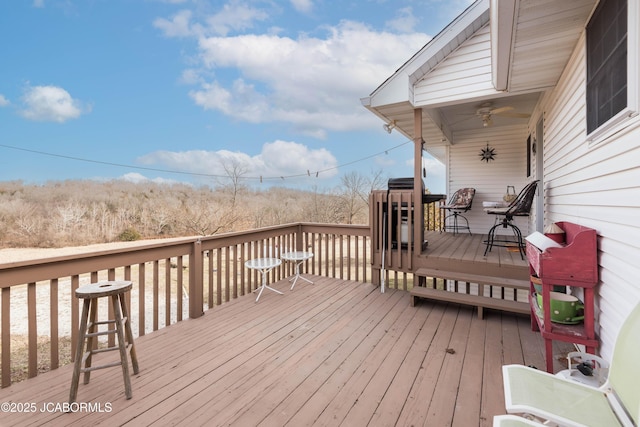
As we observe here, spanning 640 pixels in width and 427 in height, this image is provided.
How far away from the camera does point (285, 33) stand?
15.3 meters

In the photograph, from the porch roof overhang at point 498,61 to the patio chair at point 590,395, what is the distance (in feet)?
6.79

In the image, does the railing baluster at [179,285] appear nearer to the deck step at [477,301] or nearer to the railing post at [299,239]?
the railing post at [299,239]

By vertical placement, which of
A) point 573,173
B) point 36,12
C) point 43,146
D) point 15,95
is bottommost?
point 573,173

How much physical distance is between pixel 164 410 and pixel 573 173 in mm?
3823

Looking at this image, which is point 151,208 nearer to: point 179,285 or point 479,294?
point 179,285

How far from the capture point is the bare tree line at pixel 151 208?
1137cm

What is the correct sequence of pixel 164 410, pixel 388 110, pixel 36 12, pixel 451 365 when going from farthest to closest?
pixel 36 12 < pixel 388 110 < pixel 451 365 < pixel 164 410

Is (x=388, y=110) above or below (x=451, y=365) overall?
above

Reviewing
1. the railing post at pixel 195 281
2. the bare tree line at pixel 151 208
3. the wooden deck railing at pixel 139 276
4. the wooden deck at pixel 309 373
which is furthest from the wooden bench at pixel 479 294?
the bare tree line at pixel 151 208

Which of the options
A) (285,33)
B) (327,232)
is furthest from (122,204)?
(327,232)

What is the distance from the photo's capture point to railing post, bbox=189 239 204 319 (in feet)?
10.9

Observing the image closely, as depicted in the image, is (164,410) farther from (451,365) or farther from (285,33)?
(285,33)

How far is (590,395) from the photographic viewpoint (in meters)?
1.33

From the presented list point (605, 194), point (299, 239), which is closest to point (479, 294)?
point (605, 194)
